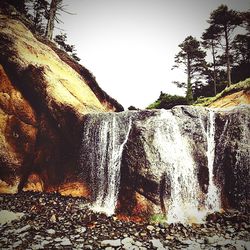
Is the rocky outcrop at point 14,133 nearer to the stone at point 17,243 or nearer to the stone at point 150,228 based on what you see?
the stone at point 17,243

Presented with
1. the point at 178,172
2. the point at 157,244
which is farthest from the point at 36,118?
the point at 157,244

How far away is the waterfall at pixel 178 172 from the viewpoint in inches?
397

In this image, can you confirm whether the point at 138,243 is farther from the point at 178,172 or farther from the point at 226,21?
the point at 226,21

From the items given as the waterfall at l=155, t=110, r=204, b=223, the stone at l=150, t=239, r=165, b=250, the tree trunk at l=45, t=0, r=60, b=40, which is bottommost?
the stone at l=150, t=239, r=165, b=250

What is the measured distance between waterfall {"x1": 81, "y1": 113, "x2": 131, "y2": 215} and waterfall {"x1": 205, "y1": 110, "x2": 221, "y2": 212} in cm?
392

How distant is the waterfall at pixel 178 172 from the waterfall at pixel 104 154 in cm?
188

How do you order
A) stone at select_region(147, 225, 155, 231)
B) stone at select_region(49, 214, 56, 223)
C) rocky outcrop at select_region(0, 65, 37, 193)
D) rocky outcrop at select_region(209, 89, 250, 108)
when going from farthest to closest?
rocky outcrop at select_region(209, 89, 250, 108), rocky outcrop at select_region(0, 65, 37, 193), stone at select_region(49, 214, 56, 223), stone at select_region(147, 225, 155, 231)

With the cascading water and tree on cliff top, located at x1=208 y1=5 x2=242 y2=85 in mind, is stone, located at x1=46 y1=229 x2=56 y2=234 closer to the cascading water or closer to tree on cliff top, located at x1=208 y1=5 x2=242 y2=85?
the cascading water

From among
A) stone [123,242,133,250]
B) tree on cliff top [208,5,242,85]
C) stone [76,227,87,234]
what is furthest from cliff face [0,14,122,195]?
tree on cliff top [208,5,242,85]

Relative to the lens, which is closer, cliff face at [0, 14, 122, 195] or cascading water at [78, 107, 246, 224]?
cascading water at [78, 107, 246, 224]

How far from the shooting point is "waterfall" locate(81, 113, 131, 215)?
37.6 feet

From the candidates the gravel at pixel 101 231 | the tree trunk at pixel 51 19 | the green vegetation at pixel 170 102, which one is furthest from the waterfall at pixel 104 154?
the tree trunk at pixel 51 19

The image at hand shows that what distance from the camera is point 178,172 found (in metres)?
10.9

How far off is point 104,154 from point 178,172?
12.2 ft
